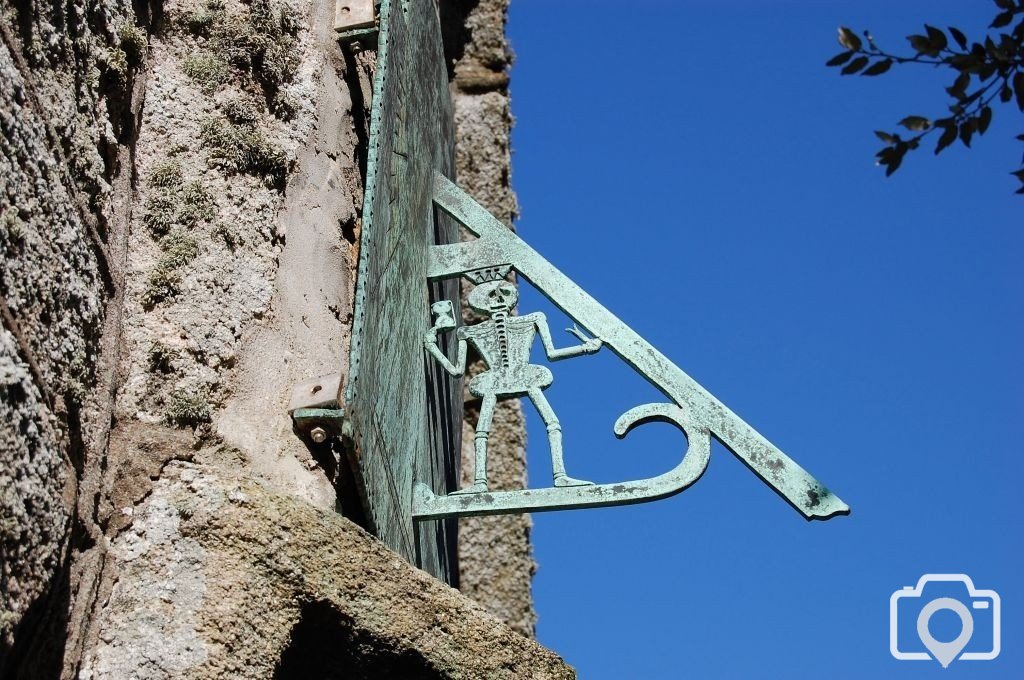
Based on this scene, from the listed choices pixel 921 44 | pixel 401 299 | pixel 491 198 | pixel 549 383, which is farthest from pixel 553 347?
pixel 491 198

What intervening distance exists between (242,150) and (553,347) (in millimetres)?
1038

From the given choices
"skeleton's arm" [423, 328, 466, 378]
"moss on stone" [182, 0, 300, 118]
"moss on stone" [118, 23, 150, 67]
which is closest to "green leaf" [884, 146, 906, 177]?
"skeleton's arm" [423, 328, 466, 378]

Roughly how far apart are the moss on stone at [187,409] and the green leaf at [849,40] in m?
1.74

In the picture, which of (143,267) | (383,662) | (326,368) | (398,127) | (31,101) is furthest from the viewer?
(398,127)

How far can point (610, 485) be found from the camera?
13.4ft

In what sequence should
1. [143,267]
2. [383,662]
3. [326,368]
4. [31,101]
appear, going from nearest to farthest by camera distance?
[31,101], [383,662], [143,267], [326,368]

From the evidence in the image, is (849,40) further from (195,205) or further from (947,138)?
(195,205)

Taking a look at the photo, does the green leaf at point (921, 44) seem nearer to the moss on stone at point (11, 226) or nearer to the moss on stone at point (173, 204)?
the moss on stone at point (173, 204)

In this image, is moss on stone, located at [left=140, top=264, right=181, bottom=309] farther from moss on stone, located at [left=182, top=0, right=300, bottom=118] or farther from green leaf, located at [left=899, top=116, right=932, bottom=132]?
green leaf, located at [left=899, top=116, right=932, bottom=132]

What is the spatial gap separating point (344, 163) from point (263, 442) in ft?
Answer: 3.51

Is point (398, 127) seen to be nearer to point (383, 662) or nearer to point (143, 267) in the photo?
point (143, 267)

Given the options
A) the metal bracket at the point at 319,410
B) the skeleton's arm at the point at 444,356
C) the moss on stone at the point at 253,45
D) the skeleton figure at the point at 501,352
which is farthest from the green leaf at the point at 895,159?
the moss on stone at the point at 253,45

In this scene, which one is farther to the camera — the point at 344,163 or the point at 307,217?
the point at 344,163

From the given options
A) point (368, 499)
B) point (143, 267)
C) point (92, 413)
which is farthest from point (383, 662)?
point (143, 267)
